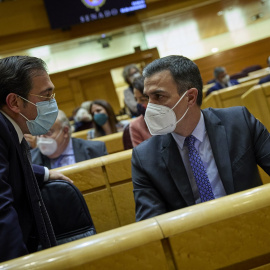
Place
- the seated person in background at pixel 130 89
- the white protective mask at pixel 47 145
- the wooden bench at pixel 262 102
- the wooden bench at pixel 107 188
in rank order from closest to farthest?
the wooden bench at pixel 107 188
the white protective mask at pixel 47 145
the wooden bench at pixel 262 102
the seated person in background at pixel 130 89

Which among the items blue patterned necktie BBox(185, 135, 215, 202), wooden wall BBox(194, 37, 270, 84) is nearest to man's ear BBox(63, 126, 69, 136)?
blue patterned necktie BBox(185, 135, 215, 202)

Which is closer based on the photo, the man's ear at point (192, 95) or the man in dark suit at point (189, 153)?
the man in dark suit at point (189, 153)

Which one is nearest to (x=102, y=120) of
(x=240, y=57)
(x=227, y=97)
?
(x=227, y=97)

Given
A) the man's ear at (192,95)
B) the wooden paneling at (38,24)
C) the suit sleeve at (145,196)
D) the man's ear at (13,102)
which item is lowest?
the suit sleeve at (145,196)

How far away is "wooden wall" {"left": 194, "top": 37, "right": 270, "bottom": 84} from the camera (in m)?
9.99

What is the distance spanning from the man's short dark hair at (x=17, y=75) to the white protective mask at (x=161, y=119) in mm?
461

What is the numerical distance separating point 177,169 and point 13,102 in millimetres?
649

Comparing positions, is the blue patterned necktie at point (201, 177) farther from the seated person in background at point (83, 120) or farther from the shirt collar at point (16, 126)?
the seated person in background at point (83, 120)

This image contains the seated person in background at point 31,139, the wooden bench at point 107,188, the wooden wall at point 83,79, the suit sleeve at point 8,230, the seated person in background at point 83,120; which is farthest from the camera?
the wooden wall at point 83,79

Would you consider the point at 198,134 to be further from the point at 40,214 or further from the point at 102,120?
the point at 102,120

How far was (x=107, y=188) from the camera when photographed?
1652 mm

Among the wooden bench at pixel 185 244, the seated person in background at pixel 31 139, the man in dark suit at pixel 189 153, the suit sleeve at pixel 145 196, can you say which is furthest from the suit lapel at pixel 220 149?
the seated person in background at pixel 31 139

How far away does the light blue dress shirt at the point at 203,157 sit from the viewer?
1.22m

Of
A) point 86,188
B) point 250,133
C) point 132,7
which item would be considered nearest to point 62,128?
point 86,188
